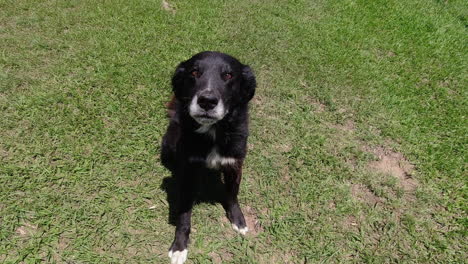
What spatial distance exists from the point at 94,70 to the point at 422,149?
5.05 m

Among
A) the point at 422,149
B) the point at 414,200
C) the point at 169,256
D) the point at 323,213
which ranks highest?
the point at 422,149

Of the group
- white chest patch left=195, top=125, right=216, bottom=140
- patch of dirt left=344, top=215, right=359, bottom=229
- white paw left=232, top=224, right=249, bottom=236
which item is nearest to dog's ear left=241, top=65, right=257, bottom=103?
white chest patch left=195, top=125, right=216, bottom=140

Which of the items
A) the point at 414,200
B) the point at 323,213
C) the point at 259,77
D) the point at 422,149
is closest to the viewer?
the point at 323,213

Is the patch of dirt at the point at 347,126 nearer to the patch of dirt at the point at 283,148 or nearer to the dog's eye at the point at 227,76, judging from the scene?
the patch of dirt at the point at 283,148

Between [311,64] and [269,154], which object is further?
[311,64]

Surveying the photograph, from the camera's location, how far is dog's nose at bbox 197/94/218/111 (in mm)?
2228

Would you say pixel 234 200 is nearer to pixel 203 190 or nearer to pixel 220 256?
pixel 203 190

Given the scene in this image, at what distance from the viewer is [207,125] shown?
2568mm

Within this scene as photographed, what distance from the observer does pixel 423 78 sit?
5.56m

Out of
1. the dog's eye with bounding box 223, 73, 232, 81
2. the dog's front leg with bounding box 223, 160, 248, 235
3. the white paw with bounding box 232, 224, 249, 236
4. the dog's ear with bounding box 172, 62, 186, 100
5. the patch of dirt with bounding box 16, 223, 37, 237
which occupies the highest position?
the dog's eye with bounding box 223, 73, 232, 81

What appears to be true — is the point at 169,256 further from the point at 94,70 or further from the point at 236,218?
the point at 94,70

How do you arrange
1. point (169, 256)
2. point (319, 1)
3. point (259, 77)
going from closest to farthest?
point (169, 256) < point (259, 77) < point (319, 1)

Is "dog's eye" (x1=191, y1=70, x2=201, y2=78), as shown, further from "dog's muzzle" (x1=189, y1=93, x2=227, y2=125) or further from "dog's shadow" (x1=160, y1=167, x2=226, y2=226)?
"dog's shadow" (x1=160, y1=167, x2=226, y2=226)

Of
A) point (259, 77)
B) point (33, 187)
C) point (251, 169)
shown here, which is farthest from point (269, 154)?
point (33, 187)
